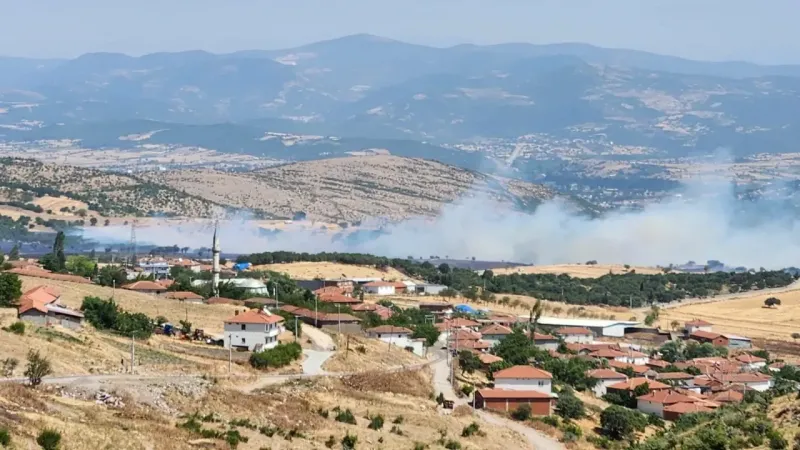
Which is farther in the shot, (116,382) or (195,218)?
(195,218)

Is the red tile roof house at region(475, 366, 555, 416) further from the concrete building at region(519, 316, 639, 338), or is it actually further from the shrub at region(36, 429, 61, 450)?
the concrete building at region(519, 316, 639, 338)

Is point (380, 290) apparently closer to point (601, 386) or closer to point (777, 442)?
point (601, 386)

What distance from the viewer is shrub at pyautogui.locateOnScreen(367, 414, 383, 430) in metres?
42.4

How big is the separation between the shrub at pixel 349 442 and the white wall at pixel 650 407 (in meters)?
23.3

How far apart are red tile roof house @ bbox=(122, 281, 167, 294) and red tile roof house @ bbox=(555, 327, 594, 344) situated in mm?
26778

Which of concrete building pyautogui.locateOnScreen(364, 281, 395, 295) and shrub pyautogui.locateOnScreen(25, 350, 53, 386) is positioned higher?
concrete building pyautogui.locateOnScreen(364, 281, 395, 295)

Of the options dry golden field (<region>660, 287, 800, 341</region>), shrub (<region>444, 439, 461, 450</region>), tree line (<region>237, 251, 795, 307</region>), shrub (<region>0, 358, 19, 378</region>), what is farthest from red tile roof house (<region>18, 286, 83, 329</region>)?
tree line (<region>237, 251, 795, 307</region>)

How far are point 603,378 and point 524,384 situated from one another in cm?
911

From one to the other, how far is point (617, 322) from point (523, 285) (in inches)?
966

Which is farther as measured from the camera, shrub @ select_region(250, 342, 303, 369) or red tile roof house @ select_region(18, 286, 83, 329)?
red tile roof house @ select_region(18, 286, 83, 329)

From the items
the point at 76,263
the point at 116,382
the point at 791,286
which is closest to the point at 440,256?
the point at 791,286

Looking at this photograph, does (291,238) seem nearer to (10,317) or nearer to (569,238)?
(569,238)

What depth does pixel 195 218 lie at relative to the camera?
581 feet

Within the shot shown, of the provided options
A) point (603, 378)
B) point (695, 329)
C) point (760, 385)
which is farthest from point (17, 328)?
point (695, 329)
